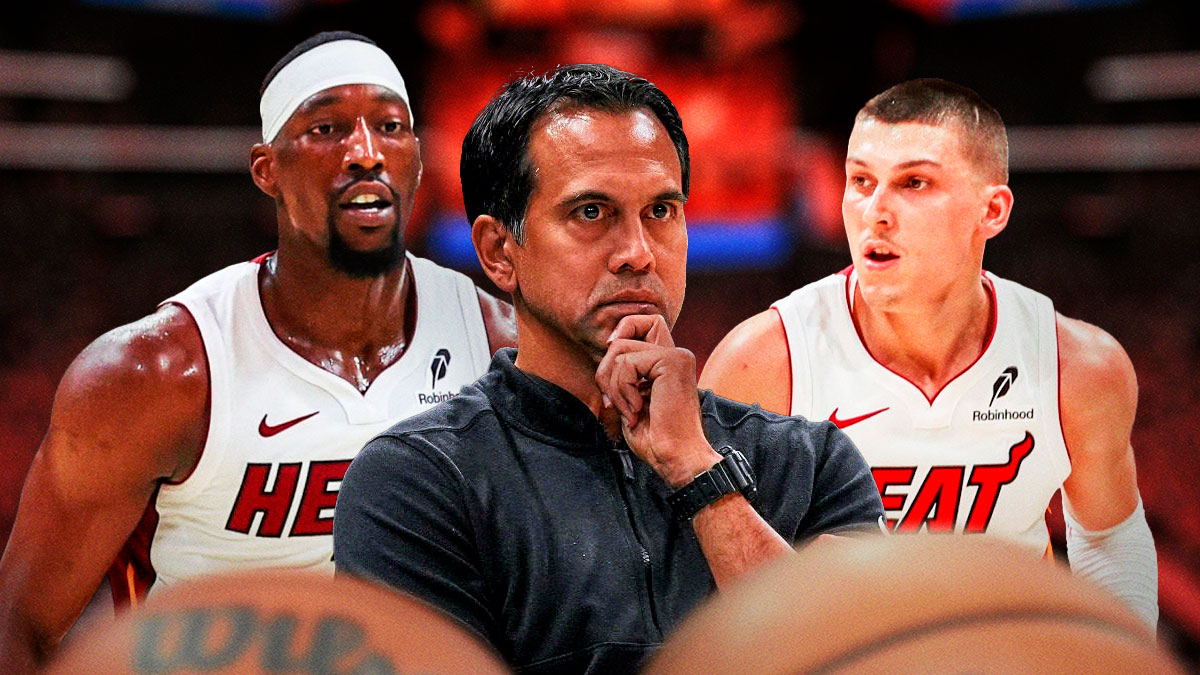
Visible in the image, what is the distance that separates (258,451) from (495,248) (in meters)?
1.37

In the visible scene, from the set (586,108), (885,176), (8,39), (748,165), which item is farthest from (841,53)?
(586,108)

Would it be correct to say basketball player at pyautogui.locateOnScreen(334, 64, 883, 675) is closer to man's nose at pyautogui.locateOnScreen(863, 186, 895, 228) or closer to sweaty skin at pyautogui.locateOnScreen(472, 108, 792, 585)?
sweaty skin at pyautogui.locateOnScreen(472, 108, 792, 585)

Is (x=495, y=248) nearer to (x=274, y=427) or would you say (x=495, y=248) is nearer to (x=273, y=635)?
(x=273, y=635)

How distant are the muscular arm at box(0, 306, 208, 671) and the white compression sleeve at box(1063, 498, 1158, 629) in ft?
8.26

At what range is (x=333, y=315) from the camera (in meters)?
3.82

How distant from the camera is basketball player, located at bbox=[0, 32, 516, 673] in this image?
3422 mm

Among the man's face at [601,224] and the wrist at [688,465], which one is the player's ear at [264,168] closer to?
the man's face at [601,224]

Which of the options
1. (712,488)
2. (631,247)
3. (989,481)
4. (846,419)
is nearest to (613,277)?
(631,247)

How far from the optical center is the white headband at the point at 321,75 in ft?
12.6

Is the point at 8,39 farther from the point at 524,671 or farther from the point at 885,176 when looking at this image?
the point at 524,671

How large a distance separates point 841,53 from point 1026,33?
2472 millimetres

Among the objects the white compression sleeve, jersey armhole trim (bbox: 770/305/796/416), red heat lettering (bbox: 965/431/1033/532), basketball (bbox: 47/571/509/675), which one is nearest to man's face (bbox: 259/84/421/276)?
jersey armhole trim (bbox: 770/305/796/416)

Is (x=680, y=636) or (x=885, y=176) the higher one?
(x=885, y=176)

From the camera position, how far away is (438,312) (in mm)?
3932
